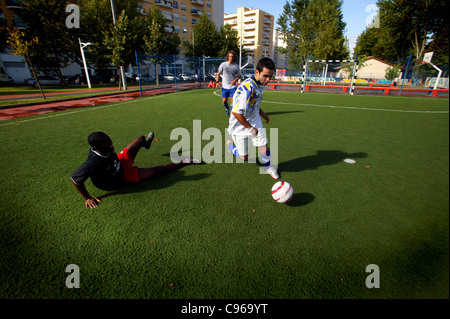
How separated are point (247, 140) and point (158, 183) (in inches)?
70.7

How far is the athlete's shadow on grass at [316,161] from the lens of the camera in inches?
181

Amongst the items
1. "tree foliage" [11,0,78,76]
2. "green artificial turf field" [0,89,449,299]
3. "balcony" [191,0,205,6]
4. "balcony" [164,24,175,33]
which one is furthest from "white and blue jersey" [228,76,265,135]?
"balcony" [191,0,205,6]

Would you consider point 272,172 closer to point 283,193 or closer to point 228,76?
point 283,193

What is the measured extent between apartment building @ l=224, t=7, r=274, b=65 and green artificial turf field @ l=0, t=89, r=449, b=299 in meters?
78.4

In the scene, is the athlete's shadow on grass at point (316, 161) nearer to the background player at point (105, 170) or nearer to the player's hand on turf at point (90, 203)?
the background player at point (105, 170)

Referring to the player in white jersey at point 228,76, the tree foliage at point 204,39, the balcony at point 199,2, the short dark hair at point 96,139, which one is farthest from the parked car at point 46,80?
the balcony at point 199,2

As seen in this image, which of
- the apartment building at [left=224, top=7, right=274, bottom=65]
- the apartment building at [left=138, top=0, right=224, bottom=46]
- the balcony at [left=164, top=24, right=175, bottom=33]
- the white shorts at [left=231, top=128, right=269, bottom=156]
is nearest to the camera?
the white shorts at [left=231, top=128, right=269, bottom=156]

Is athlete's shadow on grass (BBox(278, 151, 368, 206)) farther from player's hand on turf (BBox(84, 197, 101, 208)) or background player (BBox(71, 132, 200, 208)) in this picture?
player's hand on turf (BBox(84, 197, 101, 208))

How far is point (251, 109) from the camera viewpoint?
155 inches

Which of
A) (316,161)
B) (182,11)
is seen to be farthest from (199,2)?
(316,161)

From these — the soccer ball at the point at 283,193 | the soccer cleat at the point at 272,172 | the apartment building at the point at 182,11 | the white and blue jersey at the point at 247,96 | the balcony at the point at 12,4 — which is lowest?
the soccer cleat at the point at 272,172

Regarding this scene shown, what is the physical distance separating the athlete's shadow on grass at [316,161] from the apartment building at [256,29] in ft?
253

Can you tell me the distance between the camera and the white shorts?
12.9 ft
